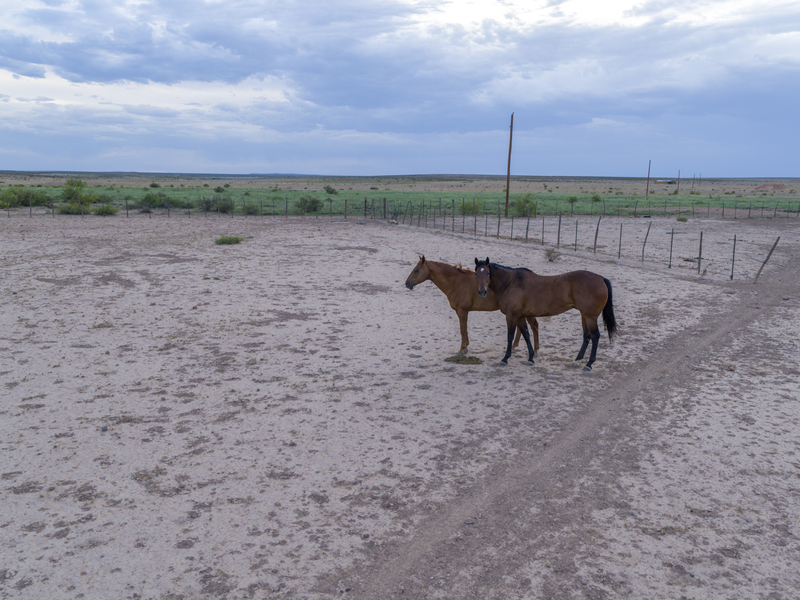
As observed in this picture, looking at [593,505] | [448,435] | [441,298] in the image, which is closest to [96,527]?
[448,435]

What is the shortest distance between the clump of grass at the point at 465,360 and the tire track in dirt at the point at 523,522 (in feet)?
6.58

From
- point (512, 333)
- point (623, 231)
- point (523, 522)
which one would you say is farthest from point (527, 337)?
point (623, 231)

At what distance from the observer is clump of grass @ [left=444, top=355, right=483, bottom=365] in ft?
28.5

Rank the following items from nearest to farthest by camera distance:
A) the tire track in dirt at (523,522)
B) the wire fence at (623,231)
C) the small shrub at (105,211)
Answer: the tire track in dirt at (523,522) < the wire fence at (623,231) < the small shrub at (105,211)

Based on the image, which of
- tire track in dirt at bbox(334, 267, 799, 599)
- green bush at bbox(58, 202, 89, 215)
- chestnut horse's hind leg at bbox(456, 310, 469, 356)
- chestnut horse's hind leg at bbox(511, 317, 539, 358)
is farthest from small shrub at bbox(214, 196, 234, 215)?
tire track in dirt at bbox(334, 267, 799, 599)

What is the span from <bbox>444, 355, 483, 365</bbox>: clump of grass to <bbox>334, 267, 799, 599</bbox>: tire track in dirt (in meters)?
2.00

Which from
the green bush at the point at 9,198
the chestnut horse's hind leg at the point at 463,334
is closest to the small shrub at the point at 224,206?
the green bush at the point at 9,198

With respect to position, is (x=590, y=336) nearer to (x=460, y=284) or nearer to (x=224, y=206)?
(x=460, y=284)

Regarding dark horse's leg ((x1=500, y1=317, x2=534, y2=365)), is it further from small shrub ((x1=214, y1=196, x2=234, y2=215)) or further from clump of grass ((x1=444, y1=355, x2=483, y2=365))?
small shrub ((x1=214, y1=196, x2=234, y2=215))

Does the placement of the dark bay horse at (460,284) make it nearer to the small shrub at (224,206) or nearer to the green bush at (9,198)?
the small shrub at (224,206)

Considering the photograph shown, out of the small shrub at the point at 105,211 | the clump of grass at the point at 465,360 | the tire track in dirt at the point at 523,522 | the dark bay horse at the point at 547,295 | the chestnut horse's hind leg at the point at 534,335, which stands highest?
the small shrub at the point at 105,211

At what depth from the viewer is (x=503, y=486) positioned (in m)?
5.16

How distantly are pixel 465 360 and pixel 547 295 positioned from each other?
1.67 metres

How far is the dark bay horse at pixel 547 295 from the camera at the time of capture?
8.24 meters
